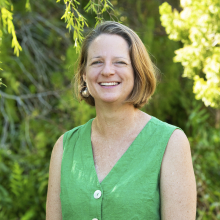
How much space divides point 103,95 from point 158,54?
2.58 meters

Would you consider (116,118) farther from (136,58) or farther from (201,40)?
(201,40)

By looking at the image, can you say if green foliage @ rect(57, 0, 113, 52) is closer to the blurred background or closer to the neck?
the neck

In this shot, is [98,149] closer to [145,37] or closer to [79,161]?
[79,161]

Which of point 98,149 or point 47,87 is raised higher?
point 47,87

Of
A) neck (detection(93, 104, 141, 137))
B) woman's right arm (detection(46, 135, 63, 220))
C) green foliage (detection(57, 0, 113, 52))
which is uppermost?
green foliage (detection(57, 0, 113, 52))

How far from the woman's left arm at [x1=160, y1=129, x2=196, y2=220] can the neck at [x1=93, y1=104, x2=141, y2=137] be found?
30 centimetres

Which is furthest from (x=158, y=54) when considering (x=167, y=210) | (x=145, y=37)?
(x=167, y=210)

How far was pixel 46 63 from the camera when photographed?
14.5 ft

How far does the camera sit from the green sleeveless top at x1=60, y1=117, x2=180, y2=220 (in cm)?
149

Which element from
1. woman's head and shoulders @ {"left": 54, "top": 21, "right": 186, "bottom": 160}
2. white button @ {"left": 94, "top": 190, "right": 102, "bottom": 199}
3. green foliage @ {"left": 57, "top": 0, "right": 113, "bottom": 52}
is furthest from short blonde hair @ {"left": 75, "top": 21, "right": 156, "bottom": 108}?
white button @ {"left": 94, "top": 190, "right": 102, "bottom": 199}

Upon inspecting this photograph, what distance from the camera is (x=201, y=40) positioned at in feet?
8.20

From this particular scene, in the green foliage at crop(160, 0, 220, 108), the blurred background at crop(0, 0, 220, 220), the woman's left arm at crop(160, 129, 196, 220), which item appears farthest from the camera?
the blurred background at crop(0, 0, 220, 220)

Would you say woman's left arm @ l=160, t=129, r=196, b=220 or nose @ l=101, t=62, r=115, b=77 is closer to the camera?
woman's left arm @ l=160, t=129, r=196, b=220

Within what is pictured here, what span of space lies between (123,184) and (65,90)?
251 centimetres
